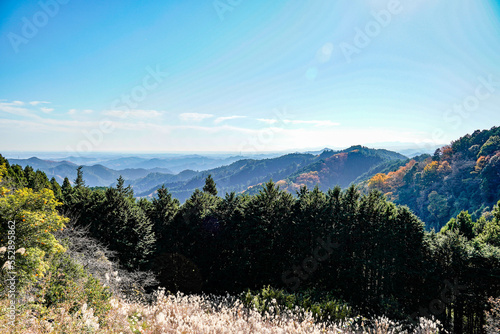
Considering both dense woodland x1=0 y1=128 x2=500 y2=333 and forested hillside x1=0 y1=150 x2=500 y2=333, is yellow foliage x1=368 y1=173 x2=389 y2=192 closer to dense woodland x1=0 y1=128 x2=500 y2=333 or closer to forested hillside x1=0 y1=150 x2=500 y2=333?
dense woodland x1=0 y1=128 x2=500 y2=333

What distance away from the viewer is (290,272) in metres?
15.7

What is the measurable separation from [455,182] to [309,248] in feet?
351

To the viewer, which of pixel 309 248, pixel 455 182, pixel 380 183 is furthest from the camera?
pixel 380 183

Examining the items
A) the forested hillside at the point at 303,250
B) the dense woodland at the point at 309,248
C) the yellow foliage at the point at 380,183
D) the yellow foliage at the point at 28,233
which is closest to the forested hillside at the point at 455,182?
the yellow foliage at the point at 380,183

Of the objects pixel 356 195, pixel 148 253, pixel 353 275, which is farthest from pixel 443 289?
pixel 148 253

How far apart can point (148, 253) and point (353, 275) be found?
13159 mm

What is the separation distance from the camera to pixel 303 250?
1600 cm

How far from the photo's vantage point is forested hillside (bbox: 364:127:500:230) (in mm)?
76188

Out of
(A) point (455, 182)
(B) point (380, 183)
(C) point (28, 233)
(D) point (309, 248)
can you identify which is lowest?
(B) point (380, 183)

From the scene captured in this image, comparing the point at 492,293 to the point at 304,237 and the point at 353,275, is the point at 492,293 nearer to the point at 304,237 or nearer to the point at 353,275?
the point at 353,275

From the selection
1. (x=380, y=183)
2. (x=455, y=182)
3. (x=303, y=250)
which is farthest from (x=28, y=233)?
(x=380, y=183)

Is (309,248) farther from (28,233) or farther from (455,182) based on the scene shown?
(455,182)

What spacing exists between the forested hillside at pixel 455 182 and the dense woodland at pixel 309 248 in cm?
7539

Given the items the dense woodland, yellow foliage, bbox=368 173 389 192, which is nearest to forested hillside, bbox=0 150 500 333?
the dense woodland
